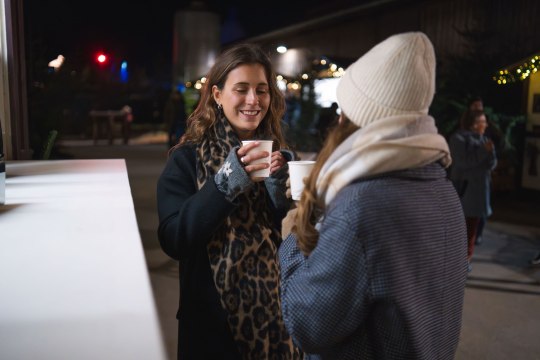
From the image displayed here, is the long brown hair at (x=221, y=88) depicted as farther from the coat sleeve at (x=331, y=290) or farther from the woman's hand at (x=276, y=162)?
the coat sleeve at (x=331, y=290)

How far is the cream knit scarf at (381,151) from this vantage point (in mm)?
1232

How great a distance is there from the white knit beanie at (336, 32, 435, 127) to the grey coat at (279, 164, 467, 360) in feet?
0.51

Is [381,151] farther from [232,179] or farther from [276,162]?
[276,162]

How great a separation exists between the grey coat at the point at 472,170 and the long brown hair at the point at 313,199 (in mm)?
4897

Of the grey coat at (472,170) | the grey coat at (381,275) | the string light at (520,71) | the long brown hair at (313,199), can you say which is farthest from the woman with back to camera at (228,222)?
the string light at (520,71)

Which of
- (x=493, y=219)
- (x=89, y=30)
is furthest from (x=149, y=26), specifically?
(x=493, y=219)

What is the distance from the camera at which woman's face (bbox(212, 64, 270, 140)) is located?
6.82 feet

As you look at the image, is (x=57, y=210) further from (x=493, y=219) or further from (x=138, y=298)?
(x=493, y=219)

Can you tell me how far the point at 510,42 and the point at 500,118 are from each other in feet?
5.96

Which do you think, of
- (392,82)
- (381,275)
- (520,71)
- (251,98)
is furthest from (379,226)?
(520,71)

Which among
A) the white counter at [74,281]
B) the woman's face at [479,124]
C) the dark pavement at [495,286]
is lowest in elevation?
the dark pavement at [495,286]

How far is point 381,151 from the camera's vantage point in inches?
48.3

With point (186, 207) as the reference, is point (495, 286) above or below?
below

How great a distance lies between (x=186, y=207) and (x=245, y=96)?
19.4 inches
